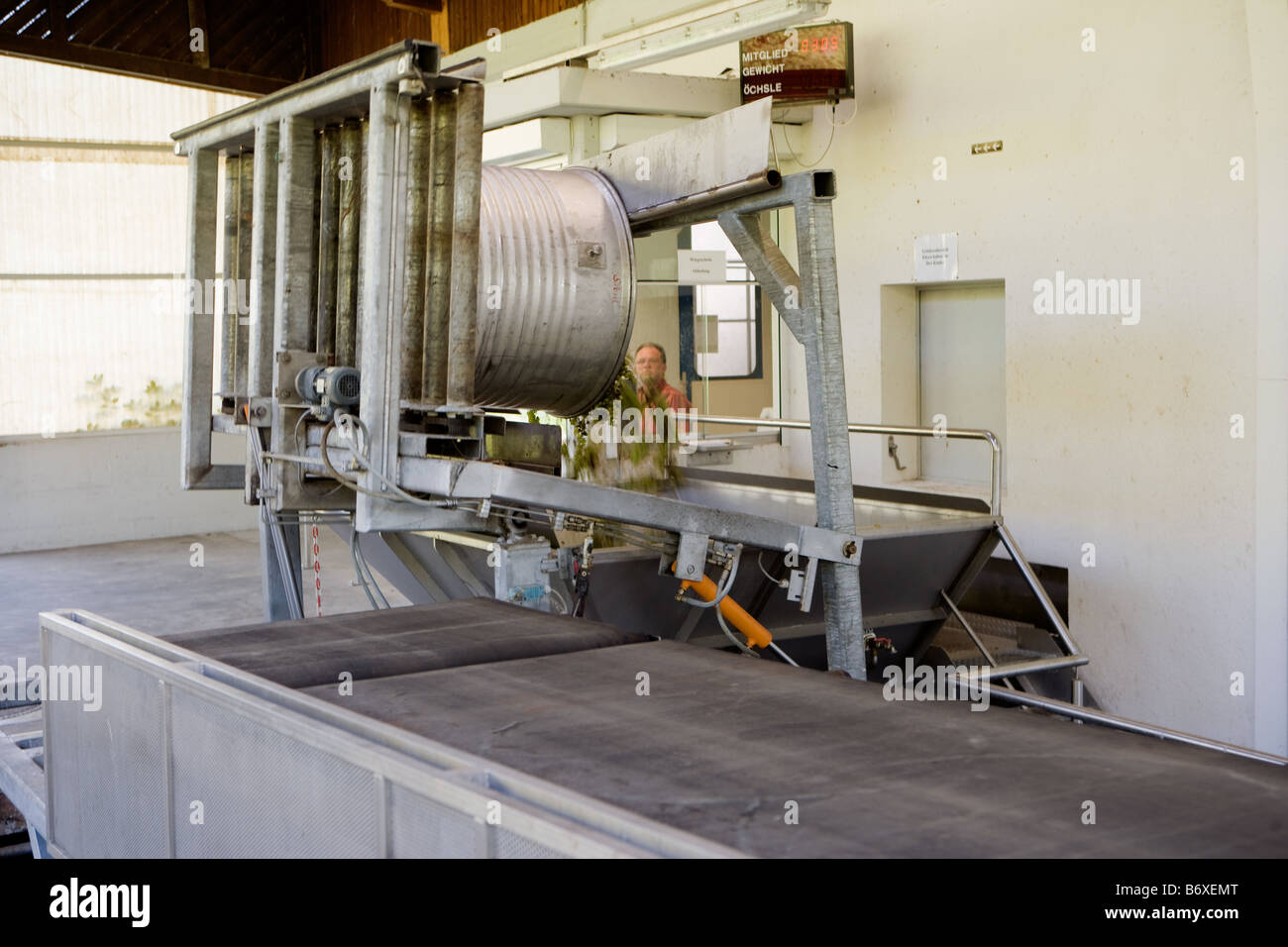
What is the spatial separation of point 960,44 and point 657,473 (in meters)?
3.68

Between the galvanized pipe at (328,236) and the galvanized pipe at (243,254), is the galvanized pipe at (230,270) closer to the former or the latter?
the galvanized pipe at (243,254)

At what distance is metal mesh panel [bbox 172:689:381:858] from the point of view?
7.86ft

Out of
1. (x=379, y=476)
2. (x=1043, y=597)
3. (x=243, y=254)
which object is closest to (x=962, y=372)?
(x=1043, y=597)

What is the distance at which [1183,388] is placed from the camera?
7273 millimetres

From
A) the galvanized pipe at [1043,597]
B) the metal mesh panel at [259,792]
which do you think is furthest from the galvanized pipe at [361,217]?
the galvanized pipe at [1043,597]

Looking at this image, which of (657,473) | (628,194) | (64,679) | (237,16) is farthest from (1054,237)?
(237,16)

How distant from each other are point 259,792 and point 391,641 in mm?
997

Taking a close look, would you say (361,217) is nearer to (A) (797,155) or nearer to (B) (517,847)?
(B) (517,847)

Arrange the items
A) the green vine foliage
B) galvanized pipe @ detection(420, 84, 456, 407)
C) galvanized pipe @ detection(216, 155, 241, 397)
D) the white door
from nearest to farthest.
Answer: galvanized pipe @ detection(420, 84, 456, 407)
galvanized pipe @ detection(216, 155, 241, 397)
the white door
the green vine foliage

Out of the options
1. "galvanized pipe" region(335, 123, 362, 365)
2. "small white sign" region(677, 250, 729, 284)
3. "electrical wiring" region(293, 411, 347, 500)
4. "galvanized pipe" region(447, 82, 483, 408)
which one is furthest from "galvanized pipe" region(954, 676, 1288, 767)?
"small white sign" region(677, 250, 729, 284)

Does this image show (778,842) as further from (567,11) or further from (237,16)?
(237,16)

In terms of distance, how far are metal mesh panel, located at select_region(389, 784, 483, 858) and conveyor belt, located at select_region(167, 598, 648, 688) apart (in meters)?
0.97

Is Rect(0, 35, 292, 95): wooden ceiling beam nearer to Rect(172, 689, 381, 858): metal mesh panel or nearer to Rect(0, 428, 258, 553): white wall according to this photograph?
Rect(0, 428, 258, 553): white wall

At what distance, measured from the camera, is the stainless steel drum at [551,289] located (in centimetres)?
455
